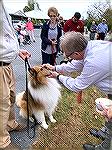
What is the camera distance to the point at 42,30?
4.71 metres

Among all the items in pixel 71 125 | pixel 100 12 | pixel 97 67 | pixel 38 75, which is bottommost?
pixel 71 125

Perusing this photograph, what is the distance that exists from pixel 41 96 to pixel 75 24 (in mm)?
1438

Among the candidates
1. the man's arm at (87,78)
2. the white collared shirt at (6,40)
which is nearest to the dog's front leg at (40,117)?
the white collared shirt at (6,40)

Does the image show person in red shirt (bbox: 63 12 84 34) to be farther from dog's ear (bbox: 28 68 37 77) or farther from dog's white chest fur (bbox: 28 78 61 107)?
dog's ear (bbox: 28 68 37 77)

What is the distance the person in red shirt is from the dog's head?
1.07m

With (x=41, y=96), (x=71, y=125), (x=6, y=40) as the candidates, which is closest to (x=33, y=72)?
(x=41, y=96)

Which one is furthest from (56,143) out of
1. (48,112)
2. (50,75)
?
(50,75)

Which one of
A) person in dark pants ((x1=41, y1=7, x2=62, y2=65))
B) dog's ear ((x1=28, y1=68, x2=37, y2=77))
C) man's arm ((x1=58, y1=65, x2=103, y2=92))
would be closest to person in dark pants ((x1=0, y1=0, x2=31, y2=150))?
dog's ear ((x1=28, y1=68, x2=37, y2=77))

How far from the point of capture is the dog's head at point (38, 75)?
11.3 ft

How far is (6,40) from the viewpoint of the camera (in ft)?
9.96

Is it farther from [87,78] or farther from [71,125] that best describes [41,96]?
[87,78]

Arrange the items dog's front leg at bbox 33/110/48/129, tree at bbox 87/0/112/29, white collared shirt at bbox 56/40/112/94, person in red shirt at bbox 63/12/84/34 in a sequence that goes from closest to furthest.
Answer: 1. white collared shirt at bbox 56/40/112/94
2. tree at bbox 87/0/112/29
3. dog's front leg at bbox 33/110/48/129
4. person in red shirt at bbox 63/12/84/34

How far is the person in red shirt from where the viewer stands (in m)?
4.39

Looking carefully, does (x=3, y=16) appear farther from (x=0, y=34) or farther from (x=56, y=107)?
(x=56, y=107)
